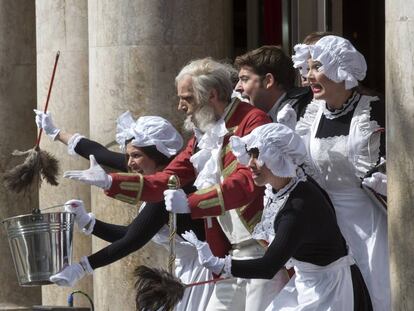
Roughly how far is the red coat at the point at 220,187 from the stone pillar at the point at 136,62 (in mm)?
1110

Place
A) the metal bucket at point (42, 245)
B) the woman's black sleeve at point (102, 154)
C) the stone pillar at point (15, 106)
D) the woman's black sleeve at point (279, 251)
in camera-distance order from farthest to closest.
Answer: the stone pillar at point (15, 106)
the woman's black sleeve at point (102, 154)
the metal bucket at point (42, 245)
the woman's black sleeve at point (279, 251)

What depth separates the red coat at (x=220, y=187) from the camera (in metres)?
9.78

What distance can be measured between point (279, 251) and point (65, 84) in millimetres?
4579

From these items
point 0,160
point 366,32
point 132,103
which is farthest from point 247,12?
point 132,103

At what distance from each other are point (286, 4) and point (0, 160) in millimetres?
2314

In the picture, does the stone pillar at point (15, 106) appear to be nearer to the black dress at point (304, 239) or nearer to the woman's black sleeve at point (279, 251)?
the black dress at point (304, 239)

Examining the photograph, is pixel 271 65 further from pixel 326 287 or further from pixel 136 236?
pixel 326 287

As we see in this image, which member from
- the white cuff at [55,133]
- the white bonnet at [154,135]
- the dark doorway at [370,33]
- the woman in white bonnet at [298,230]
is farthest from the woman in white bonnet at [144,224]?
the dark doorway at [370,33]

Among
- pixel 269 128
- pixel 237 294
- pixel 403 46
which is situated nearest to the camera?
pixel 403 46

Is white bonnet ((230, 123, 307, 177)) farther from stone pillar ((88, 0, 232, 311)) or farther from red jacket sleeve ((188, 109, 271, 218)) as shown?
stone pillar ((88, 0, 232, 311))

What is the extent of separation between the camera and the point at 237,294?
404 inches

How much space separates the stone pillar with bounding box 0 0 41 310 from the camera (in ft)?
48.1

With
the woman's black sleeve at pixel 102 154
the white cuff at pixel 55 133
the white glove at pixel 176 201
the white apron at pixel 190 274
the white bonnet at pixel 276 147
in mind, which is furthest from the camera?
the white cuff at pixel 55 133

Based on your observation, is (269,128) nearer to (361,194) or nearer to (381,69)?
(361,194)
